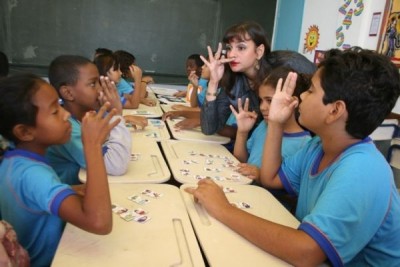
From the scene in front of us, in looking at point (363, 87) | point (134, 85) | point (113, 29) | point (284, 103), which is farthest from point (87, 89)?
point (113, 29)

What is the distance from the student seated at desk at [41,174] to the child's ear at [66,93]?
48 cm

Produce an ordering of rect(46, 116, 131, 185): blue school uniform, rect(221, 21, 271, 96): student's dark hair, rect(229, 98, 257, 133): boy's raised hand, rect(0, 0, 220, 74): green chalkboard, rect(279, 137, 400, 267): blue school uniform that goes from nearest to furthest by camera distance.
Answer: rect(279, 137, 400, 267): blue school uniform, rect(46, 116, 131, 185): blue school uniform, rect(229, 98, 257, 133): boy's raised hand, rect(221, 21, 271, 96): student's dark hair, rect(0, 0, 220, 74): green chalkboard

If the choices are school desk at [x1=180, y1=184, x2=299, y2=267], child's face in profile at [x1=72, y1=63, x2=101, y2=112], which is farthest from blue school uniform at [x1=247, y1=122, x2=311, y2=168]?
child's face in profile at [x1=72, y1=63, x2=101, y2=112]

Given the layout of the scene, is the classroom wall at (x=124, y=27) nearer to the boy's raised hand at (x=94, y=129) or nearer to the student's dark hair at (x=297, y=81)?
the student's dark hair at (x=297, y=81)

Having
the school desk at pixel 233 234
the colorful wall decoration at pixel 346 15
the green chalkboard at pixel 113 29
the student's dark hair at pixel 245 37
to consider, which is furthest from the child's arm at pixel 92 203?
the green chalkboard at pixel 113 29

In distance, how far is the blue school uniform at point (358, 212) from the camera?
0.88 metres

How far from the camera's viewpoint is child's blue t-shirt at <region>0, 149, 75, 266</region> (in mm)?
957

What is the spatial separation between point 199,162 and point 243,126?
40 centimetres

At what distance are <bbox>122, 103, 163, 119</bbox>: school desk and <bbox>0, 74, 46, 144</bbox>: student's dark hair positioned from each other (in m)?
1.71

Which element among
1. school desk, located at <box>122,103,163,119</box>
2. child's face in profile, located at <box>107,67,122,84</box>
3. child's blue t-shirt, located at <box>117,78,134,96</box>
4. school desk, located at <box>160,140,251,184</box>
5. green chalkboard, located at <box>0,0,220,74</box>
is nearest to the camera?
school desk, located at <box>160,140,251,184</box>

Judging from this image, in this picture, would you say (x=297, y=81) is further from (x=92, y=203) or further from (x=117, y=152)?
(x=92, y=203)

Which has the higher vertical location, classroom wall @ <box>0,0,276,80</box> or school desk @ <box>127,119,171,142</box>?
classroom wall @ <box>0,0,276,80</box>

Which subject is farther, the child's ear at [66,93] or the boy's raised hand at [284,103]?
the child's ear at [66,93]

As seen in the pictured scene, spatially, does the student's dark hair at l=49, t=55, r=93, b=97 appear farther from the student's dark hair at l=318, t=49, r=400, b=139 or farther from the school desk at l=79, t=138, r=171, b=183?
the student's dark hair at l=318, t=49, r=400, b=139
